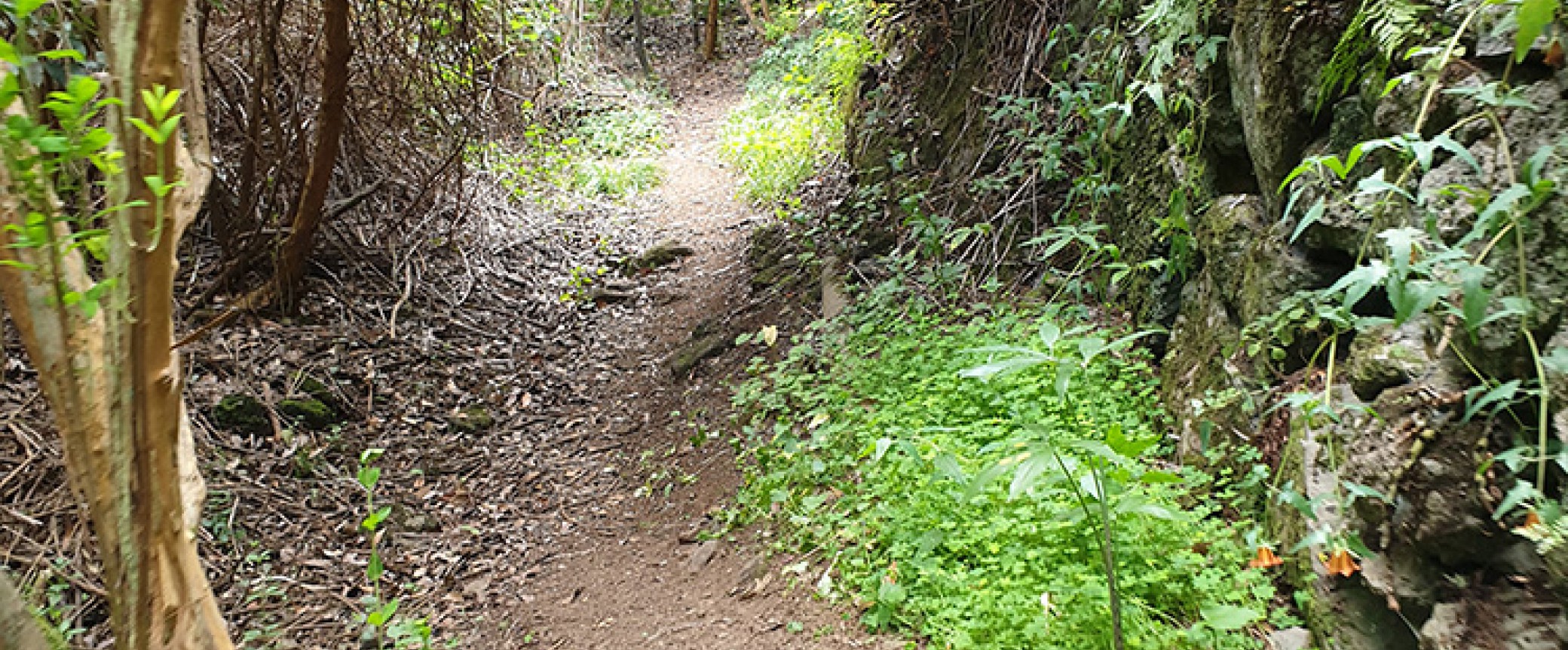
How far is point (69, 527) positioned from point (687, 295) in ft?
14.1

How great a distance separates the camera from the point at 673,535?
4242mm

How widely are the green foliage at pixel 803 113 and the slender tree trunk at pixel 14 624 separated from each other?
6483mm

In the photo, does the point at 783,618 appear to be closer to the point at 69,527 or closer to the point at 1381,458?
the point at 1381,458

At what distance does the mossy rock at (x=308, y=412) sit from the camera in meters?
4.88

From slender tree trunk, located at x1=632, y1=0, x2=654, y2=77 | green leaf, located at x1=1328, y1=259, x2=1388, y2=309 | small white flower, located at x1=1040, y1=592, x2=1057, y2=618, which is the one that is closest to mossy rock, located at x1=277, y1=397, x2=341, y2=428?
small white flower, located at x1=1040, y1=592, x2=1057, y2=618

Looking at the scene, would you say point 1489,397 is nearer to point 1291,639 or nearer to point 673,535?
point 1291,639

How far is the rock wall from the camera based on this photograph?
188cm

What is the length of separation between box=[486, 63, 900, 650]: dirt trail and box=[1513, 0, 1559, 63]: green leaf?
83.6 inches

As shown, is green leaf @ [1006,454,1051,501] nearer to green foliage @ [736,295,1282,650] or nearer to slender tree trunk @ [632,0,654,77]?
green foliage @ [736,295,1282,650]

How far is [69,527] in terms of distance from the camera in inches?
143

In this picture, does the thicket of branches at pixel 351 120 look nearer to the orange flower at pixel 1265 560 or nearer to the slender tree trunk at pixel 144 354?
the slender tree trunk at pixel 144 354

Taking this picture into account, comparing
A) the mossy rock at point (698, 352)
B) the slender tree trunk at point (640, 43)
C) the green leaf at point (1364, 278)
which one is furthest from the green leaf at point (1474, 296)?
the slender tree trunk at point (640, 43)

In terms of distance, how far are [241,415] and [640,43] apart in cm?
1106

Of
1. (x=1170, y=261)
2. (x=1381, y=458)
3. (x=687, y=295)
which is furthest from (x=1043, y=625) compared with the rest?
(x=687, y=295)
